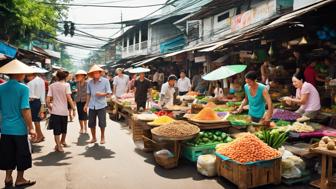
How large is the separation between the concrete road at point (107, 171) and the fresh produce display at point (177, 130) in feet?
2.35

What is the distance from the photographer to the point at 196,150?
5.22 metres

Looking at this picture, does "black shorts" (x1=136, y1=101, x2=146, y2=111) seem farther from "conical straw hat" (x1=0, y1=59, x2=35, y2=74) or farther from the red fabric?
the red fabric

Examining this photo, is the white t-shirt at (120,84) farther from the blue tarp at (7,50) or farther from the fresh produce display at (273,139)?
the fresh produce display at (273,139)

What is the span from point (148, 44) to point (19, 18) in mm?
19458

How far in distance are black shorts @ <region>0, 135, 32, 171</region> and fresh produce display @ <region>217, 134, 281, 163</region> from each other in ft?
10.8

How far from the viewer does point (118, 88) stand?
1138 cm

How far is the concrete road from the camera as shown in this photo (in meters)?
4.48

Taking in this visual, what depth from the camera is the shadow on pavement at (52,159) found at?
553cm

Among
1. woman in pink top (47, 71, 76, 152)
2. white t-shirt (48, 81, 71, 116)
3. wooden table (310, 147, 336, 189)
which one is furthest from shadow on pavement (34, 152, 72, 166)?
wooden table (310, 147, 336, 189)

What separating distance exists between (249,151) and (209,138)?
1.37 meters

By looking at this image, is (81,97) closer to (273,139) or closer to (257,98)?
(257,98)

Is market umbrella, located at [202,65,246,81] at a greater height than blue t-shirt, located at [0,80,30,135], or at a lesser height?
greater

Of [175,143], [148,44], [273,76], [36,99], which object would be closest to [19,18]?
[36,99]

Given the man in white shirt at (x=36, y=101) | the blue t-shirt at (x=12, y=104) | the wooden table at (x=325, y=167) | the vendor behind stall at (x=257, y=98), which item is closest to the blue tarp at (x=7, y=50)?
the man in white shirt at (x=36, y=101)
